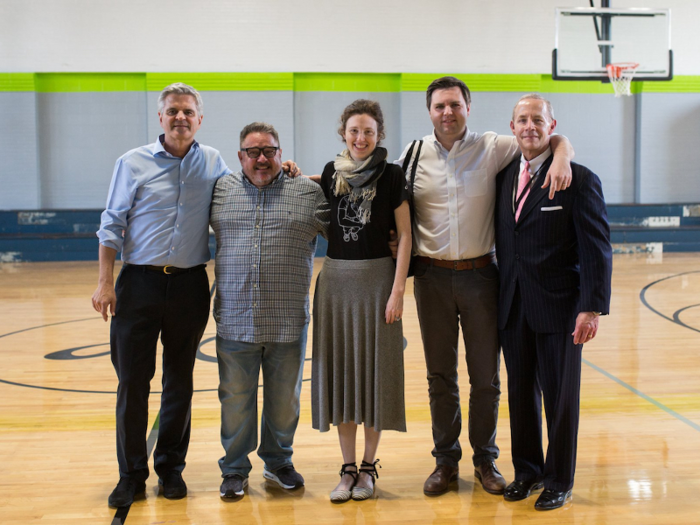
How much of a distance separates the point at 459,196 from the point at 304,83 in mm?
8652

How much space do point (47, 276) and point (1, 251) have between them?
178 cm

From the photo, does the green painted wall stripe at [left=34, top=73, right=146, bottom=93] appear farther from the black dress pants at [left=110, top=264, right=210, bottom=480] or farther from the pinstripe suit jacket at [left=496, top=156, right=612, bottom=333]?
the pinstripe suit jacket at [left=496, top=156, right=612, bottom=333]

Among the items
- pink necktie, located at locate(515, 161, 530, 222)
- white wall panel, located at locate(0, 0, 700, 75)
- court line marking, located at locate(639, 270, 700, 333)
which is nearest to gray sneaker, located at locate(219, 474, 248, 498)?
pink necktie, located at locate(515, 161, 530, 222)

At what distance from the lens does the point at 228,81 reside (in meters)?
10.6

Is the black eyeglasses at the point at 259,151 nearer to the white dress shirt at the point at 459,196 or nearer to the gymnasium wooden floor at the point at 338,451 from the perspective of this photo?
the white dress shirt at the point at 459,196

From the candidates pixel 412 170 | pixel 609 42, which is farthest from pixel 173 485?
pixel 609 42

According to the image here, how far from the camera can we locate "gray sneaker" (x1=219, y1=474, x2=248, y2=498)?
2672mm

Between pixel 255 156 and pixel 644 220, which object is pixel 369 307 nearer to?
pixel 255 156

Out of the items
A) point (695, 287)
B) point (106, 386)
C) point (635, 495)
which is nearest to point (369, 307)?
point (635, 495)

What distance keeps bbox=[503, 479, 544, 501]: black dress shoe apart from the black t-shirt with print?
1018 mm

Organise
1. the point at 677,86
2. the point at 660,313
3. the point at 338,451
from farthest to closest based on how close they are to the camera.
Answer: the point at 677,86
the point at 660,313
the point at 338,451

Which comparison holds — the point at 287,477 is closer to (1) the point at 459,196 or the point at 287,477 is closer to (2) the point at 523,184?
(1) the point at 459,196

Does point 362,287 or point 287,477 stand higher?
point 362,287

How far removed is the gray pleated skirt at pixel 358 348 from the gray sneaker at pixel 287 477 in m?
0.29
